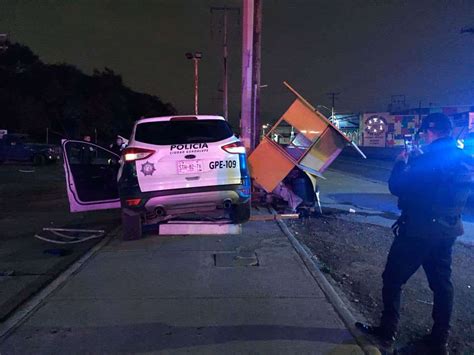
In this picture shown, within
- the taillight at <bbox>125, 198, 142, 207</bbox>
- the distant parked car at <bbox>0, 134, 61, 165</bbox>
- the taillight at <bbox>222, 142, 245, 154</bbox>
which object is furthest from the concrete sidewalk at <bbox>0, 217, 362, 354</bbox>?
the distant parked car at <bbox>0, 134, 61, 165</bbox>

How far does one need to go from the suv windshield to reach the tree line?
125 ft

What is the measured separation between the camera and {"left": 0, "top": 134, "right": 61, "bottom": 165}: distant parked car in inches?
1152

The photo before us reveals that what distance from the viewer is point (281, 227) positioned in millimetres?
8938

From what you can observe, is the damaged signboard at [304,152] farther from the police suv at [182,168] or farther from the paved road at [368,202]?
the police suv at [182,168]

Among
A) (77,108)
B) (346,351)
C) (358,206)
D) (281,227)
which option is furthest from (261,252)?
(77,108)

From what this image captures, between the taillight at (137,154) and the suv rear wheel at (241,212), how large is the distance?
66.3 inches

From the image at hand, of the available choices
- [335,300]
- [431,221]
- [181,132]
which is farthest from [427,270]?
[181,132]

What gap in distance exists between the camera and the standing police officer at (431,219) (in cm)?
374

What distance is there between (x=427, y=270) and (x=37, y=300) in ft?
12.4

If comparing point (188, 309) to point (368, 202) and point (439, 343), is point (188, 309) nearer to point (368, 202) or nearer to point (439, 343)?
point (439, 343)

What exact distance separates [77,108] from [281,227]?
45438 mm

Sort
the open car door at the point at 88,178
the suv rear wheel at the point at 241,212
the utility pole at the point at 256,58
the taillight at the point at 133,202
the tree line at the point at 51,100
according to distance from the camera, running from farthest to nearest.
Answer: the tree line at the point at 51,100, the utility pole at the point at 256,58, the open car door at the point at 88,178, the suv rear wheel at the point at 241,212, the taillight at the point at 133,202

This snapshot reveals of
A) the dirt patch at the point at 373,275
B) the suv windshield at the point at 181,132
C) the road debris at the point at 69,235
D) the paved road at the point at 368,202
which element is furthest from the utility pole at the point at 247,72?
the road debris at the point at 69,235

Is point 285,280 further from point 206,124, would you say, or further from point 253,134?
point 253,134
